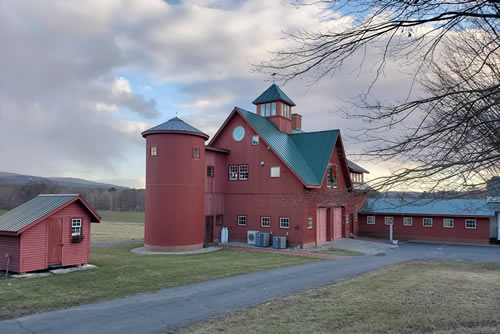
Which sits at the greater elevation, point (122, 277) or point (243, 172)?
point (243, 172)

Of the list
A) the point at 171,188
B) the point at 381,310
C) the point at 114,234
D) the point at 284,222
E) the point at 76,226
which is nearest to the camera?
the point at 381,310

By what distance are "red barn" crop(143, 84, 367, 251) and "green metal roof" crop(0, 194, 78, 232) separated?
23.9 ft

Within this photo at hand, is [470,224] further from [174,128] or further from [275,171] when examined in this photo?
[174,128]

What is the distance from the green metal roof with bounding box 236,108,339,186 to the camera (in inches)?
1041

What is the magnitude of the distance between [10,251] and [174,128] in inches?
455

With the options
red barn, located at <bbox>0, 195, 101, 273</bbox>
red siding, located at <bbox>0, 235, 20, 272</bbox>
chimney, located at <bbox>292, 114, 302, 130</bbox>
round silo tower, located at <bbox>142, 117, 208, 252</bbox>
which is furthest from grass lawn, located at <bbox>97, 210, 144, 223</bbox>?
red siding, located at <bbox>0, 235, 20, 272</bbox>

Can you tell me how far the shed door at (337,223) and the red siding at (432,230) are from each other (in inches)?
213

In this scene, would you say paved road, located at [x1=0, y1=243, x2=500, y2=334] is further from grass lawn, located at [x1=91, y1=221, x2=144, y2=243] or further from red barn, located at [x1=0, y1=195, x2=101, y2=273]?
grass lawn, located at [x1=91, y1=221, x2=144, y2=243]

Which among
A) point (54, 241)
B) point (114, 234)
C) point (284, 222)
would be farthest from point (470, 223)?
point (114, 234)

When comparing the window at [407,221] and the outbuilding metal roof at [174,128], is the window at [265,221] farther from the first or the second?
the window at [407,221]

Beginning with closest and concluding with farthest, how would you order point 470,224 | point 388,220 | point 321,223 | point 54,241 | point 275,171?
point 54,241, point 275,171, point 321,223, point 470,224, point 388,220

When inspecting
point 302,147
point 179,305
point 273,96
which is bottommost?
point 179,305

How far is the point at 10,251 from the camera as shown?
1570cm

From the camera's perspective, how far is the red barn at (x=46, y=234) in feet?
50.9
